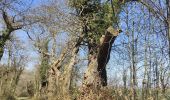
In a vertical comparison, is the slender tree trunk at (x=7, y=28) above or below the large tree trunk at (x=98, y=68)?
above

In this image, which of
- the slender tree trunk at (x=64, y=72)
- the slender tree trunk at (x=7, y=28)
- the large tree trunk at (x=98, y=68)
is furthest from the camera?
the slender tree trunk at (x=7, y=28)

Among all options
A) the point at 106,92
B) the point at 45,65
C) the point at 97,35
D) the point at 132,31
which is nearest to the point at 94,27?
the point at 97,35

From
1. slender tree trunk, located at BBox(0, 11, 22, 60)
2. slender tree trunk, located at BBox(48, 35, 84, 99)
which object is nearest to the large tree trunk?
slender tree trunk, located at BBox(48, 35, 84, 99)

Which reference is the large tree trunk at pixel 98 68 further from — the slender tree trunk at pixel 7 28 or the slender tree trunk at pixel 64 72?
the slender tree trunk at pixel 7 28

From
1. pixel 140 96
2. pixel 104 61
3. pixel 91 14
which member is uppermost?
pixel 91 14

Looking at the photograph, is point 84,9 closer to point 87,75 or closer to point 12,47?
point 87,75

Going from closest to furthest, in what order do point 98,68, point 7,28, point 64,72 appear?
point 98,68 → point 64,72 → point 7,28

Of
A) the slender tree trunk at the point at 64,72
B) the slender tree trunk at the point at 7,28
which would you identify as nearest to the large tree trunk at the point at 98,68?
the slender tree trunk at the point at 64,72

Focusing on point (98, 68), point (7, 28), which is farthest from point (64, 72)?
point (98, 68)

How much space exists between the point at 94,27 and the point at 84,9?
167cm

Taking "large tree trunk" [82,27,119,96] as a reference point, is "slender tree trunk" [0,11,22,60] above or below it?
above

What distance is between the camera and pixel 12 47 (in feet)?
125

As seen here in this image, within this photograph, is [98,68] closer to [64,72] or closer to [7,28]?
[64,72]

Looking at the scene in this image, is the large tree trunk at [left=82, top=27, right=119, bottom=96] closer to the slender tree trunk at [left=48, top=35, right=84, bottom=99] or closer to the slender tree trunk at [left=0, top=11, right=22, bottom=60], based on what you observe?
the slender tree trunk at [left=48, top=35, right=84, bottom=99]
